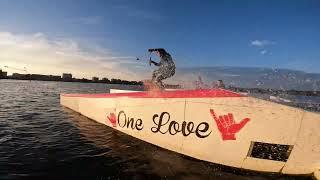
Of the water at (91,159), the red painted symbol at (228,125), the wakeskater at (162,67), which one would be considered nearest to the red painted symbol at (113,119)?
the water at (91,159)

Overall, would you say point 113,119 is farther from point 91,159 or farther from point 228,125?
point 228,125

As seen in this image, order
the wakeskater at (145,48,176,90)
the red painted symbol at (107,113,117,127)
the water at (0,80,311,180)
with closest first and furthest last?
the water at (0,80,311,180) < the red painted symbol at (107,113,117,127) < the wakeskater at (145,48,176,90)

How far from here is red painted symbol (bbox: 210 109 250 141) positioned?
724cm

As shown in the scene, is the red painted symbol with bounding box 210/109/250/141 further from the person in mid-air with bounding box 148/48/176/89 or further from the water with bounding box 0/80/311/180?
the person in mid-air with bounding box 148/48/176/89

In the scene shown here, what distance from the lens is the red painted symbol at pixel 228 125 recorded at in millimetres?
7238

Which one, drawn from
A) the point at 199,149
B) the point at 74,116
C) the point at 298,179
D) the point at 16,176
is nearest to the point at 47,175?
the point at 16,176

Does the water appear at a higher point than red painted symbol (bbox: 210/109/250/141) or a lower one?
lower

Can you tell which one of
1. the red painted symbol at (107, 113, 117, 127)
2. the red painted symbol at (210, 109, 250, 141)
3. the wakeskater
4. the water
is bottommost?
the water

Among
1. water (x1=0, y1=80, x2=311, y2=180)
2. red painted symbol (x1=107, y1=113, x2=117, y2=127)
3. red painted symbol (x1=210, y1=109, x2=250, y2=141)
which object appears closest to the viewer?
water (x1=0, y1=80, x2=311, y2=180)

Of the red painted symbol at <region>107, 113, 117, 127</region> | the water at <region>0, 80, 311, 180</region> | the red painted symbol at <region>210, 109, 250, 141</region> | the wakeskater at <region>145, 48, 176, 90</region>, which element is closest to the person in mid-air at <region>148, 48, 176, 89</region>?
the wakeskater at <region>145, 48, 176, 90</region>

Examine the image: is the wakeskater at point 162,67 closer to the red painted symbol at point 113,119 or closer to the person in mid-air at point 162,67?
the person in mid-air at point 162,67

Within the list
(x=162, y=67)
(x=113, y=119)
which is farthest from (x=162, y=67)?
(x=113, y=119)

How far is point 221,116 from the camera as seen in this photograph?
7.46 m

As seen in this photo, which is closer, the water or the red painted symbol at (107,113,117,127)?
the water
